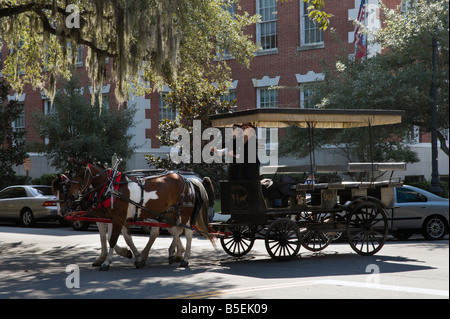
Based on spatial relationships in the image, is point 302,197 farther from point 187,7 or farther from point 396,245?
point 187,7

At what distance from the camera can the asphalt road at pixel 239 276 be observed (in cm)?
848

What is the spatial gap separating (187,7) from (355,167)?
7.61m

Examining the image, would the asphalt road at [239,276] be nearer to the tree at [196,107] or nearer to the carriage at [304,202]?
the carriage at [304,202]

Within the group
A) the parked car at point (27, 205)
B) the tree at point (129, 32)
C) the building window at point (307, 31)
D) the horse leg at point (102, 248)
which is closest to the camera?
the horse leg at point (102, 248)

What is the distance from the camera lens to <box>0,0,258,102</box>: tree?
1602 cm

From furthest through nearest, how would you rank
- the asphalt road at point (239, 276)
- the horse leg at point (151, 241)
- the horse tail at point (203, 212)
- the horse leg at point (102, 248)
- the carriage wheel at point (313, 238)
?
the carriage wheel at point (313, 238), the horse tail at point (203, 212), the horse leg at point (151, 241), the horse leg at point (102, 248), the asphalt road at point (239, 276)

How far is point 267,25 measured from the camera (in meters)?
29.0

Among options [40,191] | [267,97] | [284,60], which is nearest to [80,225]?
[40,191]

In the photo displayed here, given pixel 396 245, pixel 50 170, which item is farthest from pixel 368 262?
pixel 50 170

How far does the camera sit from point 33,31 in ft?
62.0

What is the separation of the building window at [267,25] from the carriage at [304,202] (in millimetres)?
16433

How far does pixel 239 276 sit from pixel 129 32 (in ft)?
27.4

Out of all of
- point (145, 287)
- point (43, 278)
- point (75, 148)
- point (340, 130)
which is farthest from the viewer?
point (75, 148)

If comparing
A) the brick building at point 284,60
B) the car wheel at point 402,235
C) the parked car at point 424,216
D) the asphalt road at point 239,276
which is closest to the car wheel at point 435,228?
the parked car at point 424,216
